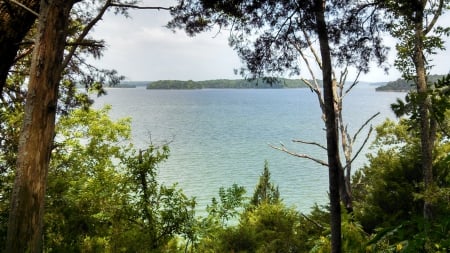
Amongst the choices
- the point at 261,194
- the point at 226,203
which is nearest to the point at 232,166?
the point at 261,194

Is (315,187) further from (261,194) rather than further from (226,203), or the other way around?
(226,203)

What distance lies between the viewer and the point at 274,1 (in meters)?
4.27

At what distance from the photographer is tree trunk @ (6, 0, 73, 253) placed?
4094 millimetres

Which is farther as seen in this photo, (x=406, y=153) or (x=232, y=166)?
(x=232, y=166)

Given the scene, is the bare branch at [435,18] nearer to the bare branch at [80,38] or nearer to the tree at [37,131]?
the bare branch at [80,38]

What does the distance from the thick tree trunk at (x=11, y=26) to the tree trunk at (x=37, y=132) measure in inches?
22.2

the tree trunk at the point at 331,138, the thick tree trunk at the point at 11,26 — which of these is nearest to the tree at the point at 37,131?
the thick tree trunk at the point at 11,26

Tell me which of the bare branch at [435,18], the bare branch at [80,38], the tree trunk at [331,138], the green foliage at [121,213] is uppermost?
the bare branch at [435,18]

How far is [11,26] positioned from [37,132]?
1401 millimetres

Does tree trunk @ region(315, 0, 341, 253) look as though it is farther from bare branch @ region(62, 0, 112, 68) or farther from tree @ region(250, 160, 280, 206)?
tree @ region(250, 160, 280, 206)

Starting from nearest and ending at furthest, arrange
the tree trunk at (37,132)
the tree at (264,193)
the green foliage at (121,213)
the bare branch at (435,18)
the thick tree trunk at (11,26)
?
1. the tree trunk at (37,132)
2. the thick tree trunk at (11,26)
3. the green foliage at (121,213)
4. the bare branch at (435,18)
5. the tree at (264,193)

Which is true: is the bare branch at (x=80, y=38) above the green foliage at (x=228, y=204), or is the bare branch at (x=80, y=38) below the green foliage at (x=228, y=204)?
above

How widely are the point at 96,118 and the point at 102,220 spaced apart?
798 centimetres

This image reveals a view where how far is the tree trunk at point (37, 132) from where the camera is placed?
13.4 feet
